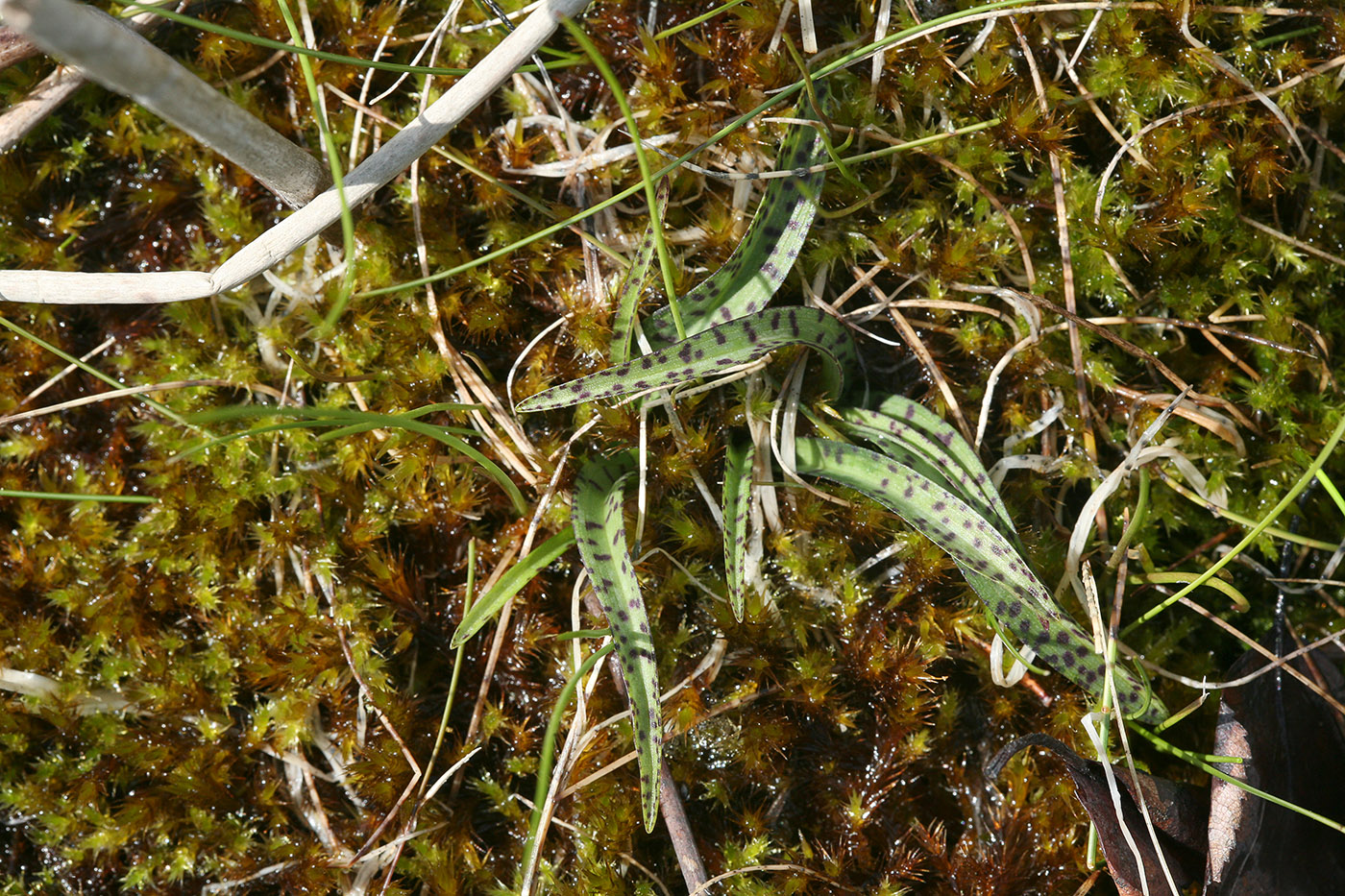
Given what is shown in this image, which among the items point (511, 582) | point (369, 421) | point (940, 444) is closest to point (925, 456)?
point (940, 444)

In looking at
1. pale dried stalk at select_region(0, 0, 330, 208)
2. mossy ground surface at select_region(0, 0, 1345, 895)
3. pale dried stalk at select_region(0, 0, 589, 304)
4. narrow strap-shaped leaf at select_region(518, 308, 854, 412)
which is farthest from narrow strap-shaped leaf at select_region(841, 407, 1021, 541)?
pale dried stalk at select_region(0, 0, 330, 208)

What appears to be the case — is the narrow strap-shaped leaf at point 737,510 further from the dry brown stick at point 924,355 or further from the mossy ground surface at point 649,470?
the dry brown stick at point 924,355

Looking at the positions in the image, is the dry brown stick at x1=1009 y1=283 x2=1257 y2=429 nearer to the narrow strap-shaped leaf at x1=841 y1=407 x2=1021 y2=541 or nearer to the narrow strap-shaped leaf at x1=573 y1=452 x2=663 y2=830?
the narrow strap-shaped leaf at x1=841 y1=407 x2=1021 y2=541

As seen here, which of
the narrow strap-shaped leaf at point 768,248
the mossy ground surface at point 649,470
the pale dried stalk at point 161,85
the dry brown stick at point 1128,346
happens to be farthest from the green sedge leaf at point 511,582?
the dry brown stick at point 1128,346

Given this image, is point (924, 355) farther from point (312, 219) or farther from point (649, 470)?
point (312, 219)

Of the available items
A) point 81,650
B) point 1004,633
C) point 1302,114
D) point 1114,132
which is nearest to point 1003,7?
point 1114,132

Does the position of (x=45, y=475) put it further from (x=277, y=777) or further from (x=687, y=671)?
(x=687, y=671)
